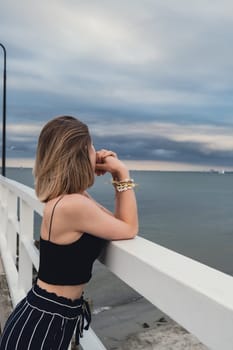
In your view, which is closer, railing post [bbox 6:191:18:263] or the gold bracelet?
the gold bracelet

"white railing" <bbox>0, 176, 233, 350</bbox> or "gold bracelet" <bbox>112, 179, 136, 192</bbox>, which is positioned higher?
"gold bracelet" <bbox>112, 179, 136, 192</bbox>

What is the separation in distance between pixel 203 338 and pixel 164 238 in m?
37.6

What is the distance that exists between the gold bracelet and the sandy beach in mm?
2293

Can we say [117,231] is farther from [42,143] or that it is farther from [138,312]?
[138,312]

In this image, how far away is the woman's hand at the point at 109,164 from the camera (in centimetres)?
197

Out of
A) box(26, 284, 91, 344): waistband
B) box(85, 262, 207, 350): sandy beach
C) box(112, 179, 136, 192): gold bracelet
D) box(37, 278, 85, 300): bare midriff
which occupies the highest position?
box(112, 179, 136, 192): gold bracelet

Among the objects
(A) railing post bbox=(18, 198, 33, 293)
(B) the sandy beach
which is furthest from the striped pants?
(B) the sandy beach

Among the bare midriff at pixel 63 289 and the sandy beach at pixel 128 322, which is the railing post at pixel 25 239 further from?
the bare midriff at pixel 63 289

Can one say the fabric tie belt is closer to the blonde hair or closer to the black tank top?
the black tank top

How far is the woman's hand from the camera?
1.97 metres

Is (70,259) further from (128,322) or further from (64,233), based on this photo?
(128,322)

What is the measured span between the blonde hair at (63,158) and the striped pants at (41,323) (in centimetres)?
41

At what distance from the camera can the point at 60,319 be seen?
1785 mm

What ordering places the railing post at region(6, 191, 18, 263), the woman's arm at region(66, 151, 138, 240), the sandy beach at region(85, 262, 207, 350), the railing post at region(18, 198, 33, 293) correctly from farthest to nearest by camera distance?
1. the sandy beach at region(85, 262, 207, 350)
2. the railing post at region(6, 191, 18, 263)
3. the railing post at region(18, 198, 33, 293)
4. the woman's arm at region(66, 151, 138, 240)
